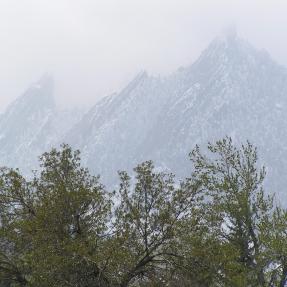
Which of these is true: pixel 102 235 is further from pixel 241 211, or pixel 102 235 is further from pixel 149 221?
pixel 241 211

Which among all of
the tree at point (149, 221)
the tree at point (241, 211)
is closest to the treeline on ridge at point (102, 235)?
the tree at point (149, 221)

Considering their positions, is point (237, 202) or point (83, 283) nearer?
point (83, 283)

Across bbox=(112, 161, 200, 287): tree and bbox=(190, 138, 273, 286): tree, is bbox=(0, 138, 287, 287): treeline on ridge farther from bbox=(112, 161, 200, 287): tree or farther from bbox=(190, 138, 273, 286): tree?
bbox=(190, 138, 273, 286): tree

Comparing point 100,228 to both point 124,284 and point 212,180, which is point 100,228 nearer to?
point 124,284

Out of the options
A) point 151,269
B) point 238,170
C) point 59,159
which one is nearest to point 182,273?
point 151,269

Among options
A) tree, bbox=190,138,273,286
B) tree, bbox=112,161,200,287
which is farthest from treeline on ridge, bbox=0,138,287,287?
tree, bbox=190,138,273,286

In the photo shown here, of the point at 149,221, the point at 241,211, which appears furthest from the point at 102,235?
the point at 241,211

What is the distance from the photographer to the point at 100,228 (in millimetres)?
27891

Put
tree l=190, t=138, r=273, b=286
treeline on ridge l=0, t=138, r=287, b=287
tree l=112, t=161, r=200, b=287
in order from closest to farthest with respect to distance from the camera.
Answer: treeline on ridge l=0, t=138, r=287, b=287
tree l=112, t=161, r=200, b=287
tree l=190, t=138, r=273, b=286

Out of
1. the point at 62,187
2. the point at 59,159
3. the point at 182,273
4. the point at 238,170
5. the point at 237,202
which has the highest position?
the point at 238,170

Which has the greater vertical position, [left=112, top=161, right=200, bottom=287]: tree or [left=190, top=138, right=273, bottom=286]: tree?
[left=190, top=138, right=273, bottom=286]: tree

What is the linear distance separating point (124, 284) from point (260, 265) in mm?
10129

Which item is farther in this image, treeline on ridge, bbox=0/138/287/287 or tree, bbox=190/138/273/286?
tree, bbox=190/138/273/286

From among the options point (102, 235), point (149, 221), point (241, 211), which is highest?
point (241, 211)
